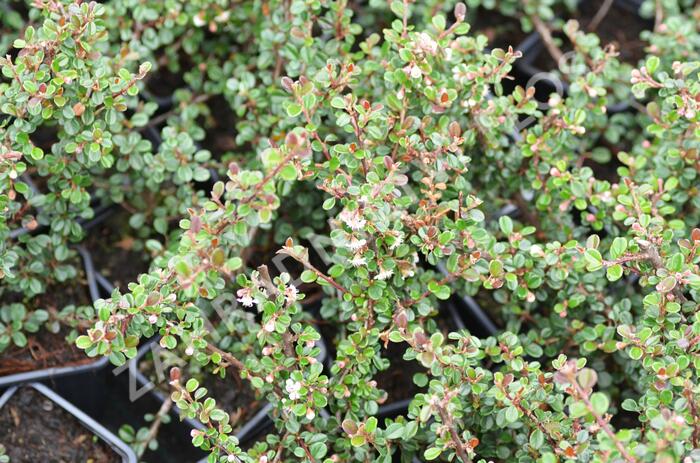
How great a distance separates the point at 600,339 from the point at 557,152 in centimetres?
52

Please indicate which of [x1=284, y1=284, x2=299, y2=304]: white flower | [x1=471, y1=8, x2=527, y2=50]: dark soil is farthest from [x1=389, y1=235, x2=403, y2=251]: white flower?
[x1=471, y1=8, x2=527, y2=50]: dark soil

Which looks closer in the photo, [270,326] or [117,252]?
[270,326]

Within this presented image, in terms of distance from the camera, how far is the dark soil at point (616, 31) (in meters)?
2.95

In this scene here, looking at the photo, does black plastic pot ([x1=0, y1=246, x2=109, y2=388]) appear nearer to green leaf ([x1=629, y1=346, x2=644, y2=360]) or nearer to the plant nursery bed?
the plant nursery bed

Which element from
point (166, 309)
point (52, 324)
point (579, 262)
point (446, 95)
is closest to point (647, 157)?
point (579, 262)

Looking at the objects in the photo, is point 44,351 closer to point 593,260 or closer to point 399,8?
point 399,8

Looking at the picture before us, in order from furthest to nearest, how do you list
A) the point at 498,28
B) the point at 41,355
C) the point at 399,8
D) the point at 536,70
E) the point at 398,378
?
1. the point at 498,28
2. the point at 536,70
3. the point at 398,378
4. the point at 41,355
5. the point at 399,8

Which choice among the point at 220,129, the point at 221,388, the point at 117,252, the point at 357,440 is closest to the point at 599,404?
the point at 357,440

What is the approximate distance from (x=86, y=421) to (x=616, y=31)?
7.84ft

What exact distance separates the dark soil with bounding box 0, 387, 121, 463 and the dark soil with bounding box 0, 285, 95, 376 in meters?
0.09

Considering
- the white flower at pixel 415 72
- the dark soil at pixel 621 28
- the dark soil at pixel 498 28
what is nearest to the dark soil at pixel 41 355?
the white flower at pixel 415 72

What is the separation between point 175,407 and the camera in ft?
6.81

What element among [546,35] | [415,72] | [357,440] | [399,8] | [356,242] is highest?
[399,8]

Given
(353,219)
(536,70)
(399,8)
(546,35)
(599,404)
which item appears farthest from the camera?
(536,70)
